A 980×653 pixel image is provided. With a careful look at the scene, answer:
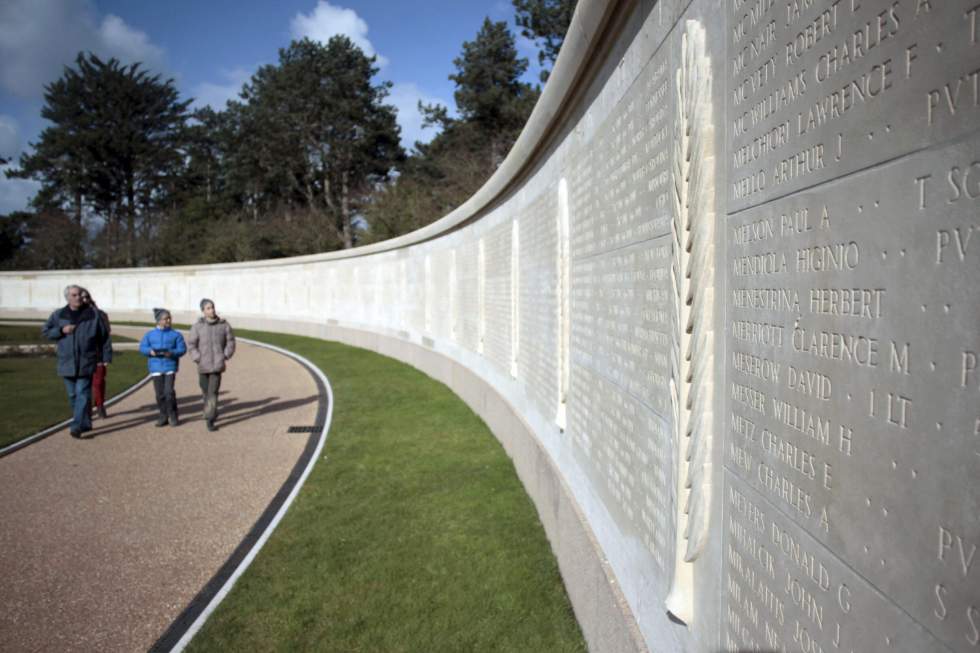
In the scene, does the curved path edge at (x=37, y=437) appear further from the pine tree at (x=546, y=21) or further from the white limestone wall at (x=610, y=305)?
the pine tree at (x=546, y=21)

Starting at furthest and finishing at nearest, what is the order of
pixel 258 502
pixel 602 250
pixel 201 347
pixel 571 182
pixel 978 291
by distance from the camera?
pixel 201 347, pixel 258 502, pixel 571 182, pixel 602 250, pixel 978 291

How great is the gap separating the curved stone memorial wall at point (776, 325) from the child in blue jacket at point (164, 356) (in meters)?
7.90

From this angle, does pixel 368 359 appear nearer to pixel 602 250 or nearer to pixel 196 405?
pixel 196 405

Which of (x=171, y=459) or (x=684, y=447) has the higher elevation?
(x=684, y=447)

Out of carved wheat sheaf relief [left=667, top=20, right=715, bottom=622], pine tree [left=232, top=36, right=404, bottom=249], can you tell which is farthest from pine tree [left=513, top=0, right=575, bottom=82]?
carved wheat sheaf relief [left=667, top=20, right=715, bottom=622]

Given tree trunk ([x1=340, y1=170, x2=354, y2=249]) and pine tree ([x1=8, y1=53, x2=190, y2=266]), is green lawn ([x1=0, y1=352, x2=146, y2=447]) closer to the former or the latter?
tree trunk ([x1=340, y1=170, x2=354, y2=249])

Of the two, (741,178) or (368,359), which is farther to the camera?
(368,359)

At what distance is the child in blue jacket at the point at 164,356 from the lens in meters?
10.6

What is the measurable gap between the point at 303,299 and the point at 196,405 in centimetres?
1743

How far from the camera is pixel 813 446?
167 cm

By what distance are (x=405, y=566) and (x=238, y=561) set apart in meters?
1.34

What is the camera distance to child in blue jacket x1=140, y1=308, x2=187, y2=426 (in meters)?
10.6

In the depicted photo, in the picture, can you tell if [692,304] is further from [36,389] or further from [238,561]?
[36,389]

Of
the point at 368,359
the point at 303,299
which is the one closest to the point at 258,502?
the point at 368,359
